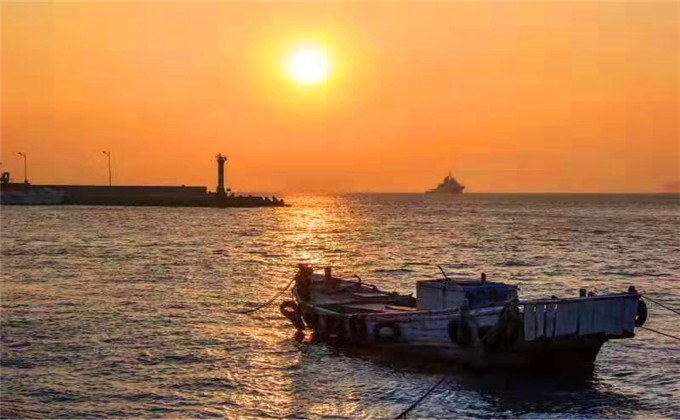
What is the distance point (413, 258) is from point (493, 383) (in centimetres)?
4497

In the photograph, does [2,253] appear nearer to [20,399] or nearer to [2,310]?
[2,310]

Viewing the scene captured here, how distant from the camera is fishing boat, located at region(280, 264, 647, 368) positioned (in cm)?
2214

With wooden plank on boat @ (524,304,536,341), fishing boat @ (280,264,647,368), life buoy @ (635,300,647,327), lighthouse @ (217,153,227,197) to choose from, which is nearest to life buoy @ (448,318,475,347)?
fishing boat @ (280,264,647,368)

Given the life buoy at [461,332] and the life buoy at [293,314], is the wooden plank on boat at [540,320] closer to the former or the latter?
the life buoy at [461,332]

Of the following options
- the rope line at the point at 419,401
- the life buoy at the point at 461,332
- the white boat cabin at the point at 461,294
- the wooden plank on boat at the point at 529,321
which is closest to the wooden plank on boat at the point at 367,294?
the white boat cabin at the point at 461,294

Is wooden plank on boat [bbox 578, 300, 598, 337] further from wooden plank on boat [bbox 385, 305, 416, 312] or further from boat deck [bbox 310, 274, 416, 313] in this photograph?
wooden plank on boat [bbox 385, 305, 416, 312]

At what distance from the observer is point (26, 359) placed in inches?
977

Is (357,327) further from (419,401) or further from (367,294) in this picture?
(419,401)

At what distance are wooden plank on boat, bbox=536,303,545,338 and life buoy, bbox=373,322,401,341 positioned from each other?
5013 mm

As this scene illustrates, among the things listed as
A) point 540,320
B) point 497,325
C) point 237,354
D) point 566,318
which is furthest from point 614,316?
point 237,354

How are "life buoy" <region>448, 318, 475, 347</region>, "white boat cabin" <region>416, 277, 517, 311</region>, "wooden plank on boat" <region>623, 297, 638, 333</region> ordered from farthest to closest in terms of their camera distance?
1. "white boat cabin" <region>416, 277, 517, 311</region>
2. "wooden plank on boat" <region>623, 297, 638, 333</region>
3. "life buoy" <region>448, 318, 475, 347</region>

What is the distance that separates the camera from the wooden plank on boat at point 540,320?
2194cm

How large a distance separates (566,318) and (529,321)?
1.30 m

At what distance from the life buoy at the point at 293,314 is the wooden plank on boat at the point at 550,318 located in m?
11.4
